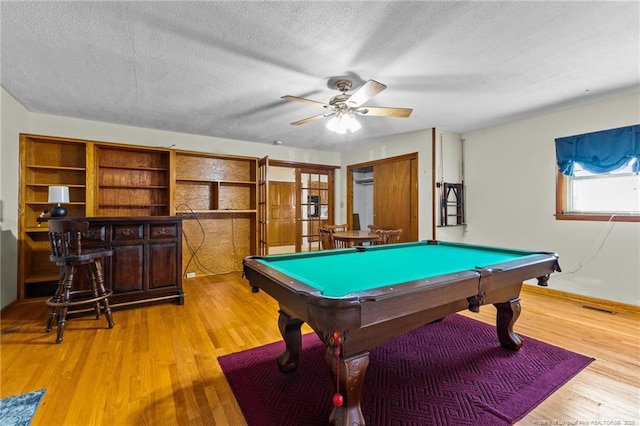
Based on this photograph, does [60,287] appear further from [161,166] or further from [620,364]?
[620,364]

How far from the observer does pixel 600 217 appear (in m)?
3.40

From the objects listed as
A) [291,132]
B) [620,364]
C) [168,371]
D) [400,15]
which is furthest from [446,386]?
[291,132]

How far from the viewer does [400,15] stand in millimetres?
1815

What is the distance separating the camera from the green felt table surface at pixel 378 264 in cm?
151

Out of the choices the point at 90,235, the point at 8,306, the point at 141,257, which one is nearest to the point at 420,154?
the point at 141,257

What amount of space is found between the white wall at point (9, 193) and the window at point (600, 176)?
6398 mm

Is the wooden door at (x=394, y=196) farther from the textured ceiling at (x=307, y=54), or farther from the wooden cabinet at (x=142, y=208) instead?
the wooden cabinet at (x=142, y=208)

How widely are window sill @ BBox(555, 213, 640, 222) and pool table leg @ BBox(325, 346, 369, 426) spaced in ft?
12.3

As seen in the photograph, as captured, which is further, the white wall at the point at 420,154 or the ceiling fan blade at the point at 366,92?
the white wall at the point at 420,154

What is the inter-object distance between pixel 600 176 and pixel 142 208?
20.6 feet

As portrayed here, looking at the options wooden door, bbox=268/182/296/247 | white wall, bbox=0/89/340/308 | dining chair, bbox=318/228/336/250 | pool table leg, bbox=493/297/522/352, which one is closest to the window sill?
pool table leg, bbox=493/297/522/352

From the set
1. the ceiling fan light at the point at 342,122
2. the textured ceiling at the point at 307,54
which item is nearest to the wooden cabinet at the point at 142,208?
the textured ceiling at the point at 307,54

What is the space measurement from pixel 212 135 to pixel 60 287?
9.86 ft

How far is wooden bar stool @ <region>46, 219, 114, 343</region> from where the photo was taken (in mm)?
2523
